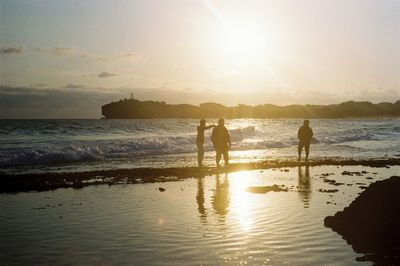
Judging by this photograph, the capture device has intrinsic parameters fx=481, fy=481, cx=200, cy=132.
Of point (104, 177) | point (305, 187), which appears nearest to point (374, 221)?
point (305, 187)

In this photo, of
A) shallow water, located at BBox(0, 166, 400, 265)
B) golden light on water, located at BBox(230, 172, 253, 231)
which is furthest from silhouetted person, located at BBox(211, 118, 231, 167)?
shallow water, located at BBox(0, 166, 400, 265)

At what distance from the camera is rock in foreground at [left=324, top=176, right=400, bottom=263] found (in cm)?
898

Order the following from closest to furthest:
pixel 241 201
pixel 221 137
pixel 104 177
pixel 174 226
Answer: pixel 174 226
pixel 241 201
pixel 104 177
pixel 221 137

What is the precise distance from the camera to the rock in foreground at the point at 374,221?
29.5 ft

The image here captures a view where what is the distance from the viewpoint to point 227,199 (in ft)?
47.1

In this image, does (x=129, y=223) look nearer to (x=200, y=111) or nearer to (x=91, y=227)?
(x=91, y=227)

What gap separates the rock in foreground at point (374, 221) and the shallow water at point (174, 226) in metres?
0.33

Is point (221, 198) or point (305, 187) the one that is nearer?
point (221, 198)

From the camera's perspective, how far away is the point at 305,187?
55.7 feet

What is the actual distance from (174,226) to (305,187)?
7.73 metres

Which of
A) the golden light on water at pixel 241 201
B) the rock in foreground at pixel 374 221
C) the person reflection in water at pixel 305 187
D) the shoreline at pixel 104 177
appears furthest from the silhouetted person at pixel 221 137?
the rock in foreground at pixel 374 221

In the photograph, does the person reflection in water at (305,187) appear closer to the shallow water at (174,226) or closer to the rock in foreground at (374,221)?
the shallow water at (174,226)

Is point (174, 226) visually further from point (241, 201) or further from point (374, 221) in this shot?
point (374, 221)

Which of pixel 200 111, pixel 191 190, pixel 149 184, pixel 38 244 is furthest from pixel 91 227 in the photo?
pixel 200 111
